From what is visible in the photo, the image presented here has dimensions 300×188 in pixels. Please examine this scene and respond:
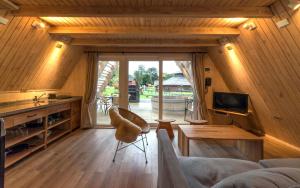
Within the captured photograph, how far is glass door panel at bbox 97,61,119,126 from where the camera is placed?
5.85m

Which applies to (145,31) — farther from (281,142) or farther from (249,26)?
(281,142)

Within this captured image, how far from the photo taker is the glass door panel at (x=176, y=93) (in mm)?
5910

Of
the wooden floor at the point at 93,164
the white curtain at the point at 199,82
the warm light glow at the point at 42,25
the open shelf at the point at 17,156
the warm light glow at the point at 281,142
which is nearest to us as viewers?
the wooden floor at the point at 93,164

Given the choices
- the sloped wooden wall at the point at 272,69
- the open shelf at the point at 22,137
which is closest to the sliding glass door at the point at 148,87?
the sloped wooden wall at the point at 272,69

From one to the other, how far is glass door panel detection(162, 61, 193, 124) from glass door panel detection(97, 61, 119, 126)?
1434 mm

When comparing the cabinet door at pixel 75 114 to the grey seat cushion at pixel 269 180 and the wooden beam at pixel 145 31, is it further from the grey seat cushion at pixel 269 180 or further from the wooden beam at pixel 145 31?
the grey seat cushion at pixel 269 180

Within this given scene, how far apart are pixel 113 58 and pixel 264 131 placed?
14.5ft

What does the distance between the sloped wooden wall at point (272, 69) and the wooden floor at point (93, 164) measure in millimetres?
547

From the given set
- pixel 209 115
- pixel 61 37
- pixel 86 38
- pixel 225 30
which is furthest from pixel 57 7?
pixel 209 115

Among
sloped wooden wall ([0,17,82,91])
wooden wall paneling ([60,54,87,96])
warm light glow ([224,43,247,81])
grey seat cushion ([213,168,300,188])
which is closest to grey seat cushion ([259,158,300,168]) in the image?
grey seat cushion ([213,168,300,188])

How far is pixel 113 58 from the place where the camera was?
19.1 feet

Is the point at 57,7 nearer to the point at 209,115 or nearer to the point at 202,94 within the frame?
the point at 202,94

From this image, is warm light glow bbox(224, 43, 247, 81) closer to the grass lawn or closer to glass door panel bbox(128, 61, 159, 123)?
the grass lawn

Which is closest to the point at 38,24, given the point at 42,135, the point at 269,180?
the point at 42,135
